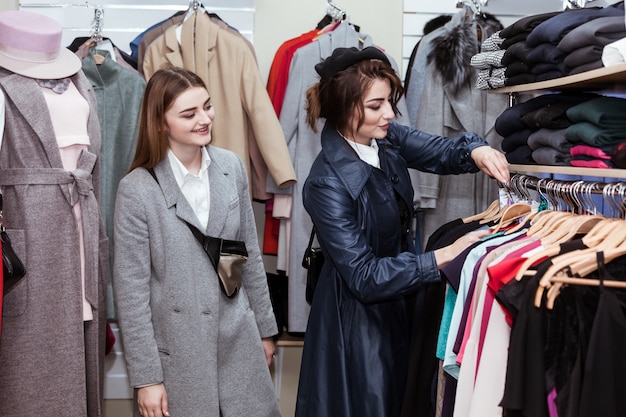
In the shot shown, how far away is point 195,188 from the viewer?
2457 mm

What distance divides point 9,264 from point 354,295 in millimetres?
1021

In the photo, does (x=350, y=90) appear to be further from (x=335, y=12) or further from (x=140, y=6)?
(x=140, y=6)

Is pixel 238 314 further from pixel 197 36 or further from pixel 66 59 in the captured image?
pixel 197 36

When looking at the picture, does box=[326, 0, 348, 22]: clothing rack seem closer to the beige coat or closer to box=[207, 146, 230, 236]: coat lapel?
the beige coat

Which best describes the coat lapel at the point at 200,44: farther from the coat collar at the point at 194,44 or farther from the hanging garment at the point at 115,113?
the hanging garment at the point at 115,113

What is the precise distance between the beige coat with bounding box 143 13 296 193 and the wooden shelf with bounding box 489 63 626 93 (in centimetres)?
137

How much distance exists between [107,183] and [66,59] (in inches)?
33.2

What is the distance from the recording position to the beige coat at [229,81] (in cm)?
346

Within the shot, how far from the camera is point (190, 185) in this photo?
2449mm

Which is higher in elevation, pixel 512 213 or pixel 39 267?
pixel 512 213

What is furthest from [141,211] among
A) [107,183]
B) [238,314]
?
[107,183]

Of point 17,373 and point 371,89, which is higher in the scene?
point 371,89

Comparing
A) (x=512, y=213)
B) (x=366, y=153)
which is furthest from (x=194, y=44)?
(x=512, y=213)

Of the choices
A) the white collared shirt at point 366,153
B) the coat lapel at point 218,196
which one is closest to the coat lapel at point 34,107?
the coat lapel at point 218,196
